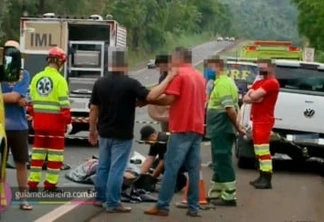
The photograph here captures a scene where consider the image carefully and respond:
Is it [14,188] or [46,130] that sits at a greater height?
[46,130]

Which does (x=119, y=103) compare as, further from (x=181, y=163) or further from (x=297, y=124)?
(x=297, y=124)

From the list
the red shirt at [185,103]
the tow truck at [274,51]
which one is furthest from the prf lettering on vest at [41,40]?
the red shirt at [185,103]

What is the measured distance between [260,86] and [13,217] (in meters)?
5.38

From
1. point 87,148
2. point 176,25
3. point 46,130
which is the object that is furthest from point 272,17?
point 46,130

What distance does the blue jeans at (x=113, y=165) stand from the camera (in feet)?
33.7

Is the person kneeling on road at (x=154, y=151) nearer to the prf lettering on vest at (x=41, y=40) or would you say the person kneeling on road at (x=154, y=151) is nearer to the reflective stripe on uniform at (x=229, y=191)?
the reflective stripe on uniform at (x=229, y=191)

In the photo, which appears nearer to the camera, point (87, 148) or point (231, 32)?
point (87, 148)

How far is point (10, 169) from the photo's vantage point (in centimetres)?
1332

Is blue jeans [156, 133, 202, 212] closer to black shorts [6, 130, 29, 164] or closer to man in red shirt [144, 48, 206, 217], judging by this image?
man in red shirt [144, 48, 206, 217]

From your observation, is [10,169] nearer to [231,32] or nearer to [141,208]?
[141,208]

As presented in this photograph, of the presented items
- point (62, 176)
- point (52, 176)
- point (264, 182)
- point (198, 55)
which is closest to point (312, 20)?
point (264, 182)

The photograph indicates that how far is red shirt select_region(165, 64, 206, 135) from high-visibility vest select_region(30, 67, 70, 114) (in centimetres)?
131

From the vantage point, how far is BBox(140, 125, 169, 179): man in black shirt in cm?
1203

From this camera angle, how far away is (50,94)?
1072cm
